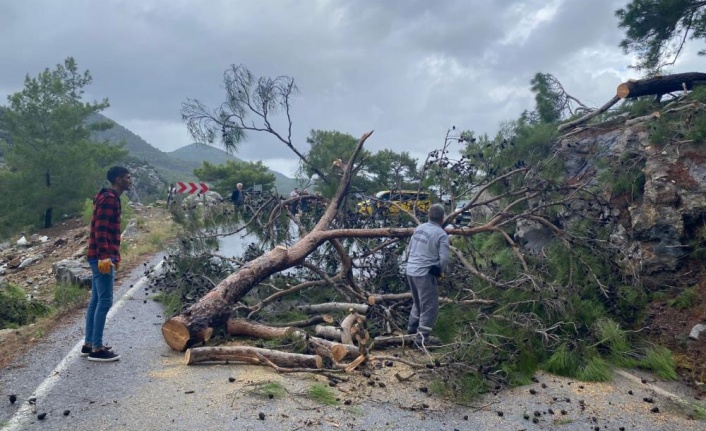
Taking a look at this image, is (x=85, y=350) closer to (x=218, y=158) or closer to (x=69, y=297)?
(x=69, y=297)

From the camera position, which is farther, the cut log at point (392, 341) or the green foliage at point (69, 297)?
the green foliage at point (69, 297)

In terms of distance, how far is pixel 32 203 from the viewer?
1841 cm

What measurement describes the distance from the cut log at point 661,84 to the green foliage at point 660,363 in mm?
5130

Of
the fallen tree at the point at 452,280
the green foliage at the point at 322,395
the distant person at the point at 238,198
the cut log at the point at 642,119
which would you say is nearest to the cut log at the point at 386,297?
the fallen tree at the point at 452,280

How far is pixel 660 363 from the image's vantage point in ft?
18.3

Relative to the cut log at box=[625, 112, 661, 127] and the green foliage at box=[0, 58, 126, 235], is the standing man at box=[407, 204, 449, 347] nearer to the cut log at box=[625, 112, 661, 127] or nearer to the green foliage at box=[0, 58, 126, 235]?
the cut log at box=[625, 112, 661, 127]

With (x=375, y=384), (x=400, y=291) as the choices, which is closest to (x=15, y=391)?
(x=375, y=384)

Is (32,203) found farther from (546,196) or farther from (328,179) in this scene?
(546,196)

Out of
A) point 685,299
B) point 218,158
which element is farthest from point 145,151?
point 685,299

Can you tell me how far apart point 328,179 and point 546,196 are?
334cm

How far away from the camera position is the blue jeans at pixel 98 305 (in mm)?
5328

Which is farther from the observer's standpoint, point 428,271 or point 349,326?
point 428,271

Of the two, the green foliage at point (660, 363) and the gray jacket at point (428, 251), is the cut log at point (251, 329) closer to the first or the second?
the gray jacket at point (428, 251)

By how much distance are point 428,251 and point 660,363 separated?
8.56 ft
